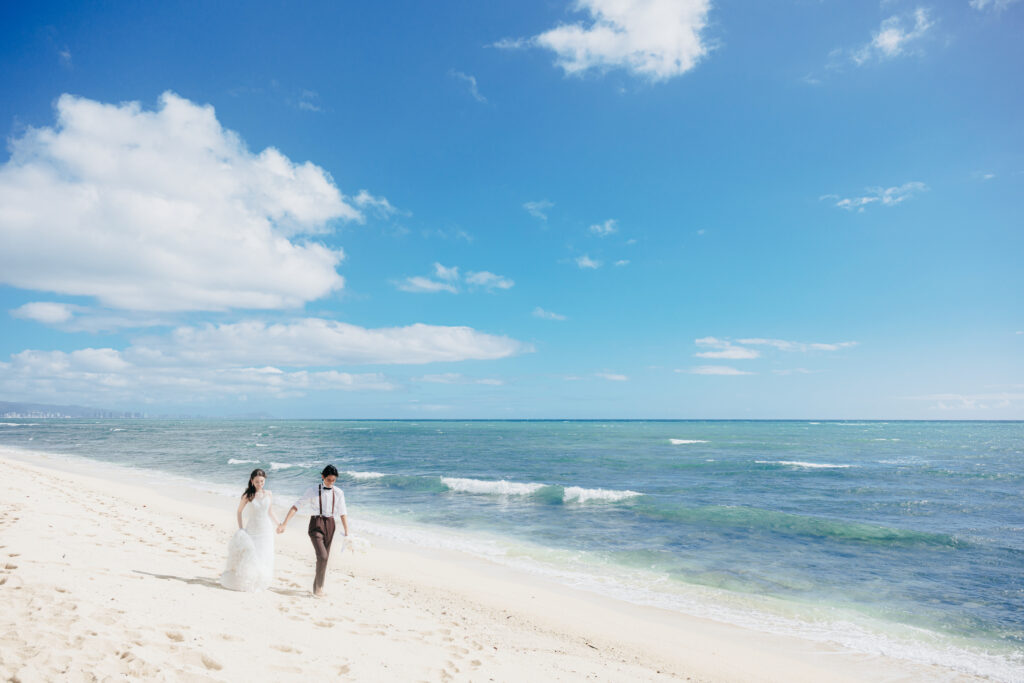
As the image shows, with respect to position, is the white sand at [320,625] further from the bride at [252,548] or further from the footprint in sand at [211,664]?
the bride at [252,548]

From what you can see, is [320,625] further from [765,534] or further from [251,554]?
[765,534]

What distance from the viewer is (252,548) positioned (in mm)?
7594

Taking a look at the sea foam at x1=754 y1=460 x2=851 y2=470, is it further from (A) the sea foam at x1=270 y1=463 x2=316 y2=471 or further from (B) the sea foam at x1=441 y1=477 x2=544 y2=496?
(A) the sea foam at x1=270 y1=463 x2=316 y2=471

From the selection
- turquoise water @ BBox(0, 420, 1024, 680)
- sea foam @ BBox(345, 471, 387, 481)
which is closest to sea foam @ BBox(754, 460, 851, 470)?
turquoise water @ BBox(0, 420, 1024, 680)

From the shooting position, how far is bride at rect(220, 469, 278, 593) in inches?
295

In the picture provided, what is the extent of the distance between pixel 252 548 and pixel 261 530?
0.87ft

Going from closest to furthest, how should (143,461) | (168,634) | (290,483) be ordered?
(168,634) → (290,483) → (143,461)

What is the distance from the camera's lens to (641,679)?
267 inches

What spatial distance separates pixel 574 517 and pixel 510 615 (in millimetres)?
10423

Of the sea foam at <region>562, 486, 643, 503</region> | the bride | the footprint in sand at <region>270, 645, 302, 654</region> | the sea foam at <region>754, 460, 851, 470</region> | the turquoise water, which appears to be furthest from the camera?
the sea foam at <region>754, 460, 851, 470</region>

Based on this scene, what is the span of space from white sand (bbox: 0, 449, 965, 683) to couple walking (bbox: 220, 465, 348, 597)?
0.34 m

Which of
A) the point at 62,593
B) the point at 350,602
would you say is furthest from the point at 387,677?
the point at 62,593

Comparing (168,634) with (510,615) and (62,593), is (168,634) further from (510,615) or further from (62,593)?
(510,615)

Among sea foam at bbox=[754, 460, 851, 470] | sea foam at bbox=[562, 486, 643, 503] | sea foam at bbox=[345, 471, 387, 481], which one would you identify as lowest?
sea foam at bbox=[754, 460, 851, 470]
